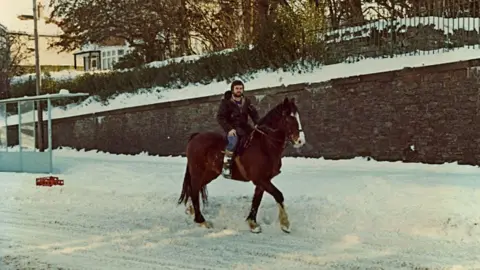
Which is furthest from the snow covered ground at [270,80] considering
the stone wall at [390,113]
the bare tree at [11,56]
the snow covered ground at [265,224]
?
the bare tree at [11,56]

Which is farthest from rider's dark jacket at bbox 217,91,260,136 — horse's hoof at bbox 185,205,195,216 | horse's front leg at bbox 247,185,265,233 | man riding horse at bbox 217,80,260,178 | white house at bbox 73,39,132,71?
white house at bbox 73,39,132,71

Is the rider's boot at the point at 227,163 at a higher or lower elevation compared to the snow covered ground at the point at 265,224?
→ higher

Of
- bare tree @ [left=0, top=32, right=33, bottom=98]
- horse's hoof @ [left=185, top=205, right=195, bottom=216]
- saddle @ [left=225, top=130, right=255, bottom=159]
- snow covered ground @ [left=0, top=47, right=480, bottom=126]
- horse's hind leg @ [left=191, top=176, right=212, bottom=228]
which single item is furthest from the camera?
bare tree @ [left=0, top=32, right=33, bottom=98]

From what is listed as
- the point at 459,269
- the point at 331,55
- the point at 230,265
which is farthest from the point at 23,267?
the point at 331,55

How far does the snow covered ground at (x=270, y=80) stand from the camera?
1747cm

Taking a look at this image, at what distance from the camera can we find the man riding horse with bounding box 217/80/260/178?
1083cm

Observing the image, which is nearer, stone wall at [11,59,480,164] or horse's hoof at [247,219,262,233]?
horse's hoof at [247,219,262,233]

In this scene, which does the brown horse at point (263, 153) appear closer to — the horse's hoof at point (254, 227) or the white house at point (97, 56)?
the horse's hoof at point (254, 227)

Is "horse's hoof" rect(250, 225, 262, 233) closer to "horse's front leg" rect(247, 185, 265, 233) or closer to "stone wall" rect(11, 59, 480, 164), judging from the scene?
"horse's front leg" rect(247, 185, 265, 233)

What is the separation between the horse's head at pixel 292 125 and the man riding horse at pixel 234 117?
0.68 metres

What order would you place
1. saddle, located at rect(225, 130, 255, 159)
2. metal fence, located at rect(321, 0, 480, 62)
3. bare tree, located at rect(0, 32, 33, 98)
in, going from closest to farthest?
saddle, located at rect(225, 130, 255, 159)
metal fence, located at rect(321, 0, 480, 62)
bare tree, located at rect(0, 32, 33, 98)

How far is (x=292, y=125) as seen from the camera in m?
10.3

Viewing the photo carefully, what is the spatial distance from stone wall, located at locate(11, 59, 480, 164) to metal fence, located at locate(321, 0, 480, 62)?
51.1 inches

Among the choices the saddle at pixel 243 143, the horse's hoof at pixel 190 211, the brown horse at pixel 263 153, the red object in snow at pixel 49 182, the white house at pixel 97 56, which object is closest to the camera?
the brown horse at pixel 263 153
